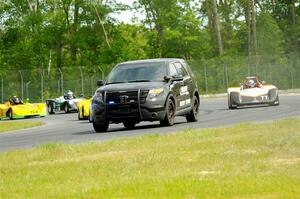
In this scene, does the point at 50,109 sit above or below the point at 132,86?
below

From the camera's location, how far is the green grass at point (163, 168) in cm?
898

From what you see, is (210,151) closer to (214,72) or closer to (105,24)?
(214,72)

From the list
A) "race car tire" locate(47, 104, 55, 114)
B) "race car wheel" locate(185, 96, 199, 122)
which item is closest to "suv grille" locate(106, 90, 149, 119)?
"race car wheel" locate(185, 96, 199, 122)

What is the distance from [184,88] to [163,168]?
13.1 meters

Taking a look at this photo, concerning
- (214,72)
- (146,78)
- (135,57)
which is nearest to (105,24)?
(135,57)

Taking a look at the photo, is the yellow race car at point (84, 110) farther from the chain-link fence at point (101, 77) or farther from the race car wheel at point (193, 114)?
the chain-link fence at point (101, 77)

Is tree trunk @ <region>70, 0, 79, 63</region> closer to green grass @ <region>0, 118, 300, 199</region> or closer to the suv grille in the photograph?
the suv grille

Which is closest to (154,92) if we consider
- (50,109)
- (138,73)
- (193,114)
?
(138,73)

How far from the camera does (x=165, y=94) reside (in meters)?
22.5

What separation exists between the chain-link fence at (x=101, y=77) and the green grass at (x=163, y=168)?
1755 inches

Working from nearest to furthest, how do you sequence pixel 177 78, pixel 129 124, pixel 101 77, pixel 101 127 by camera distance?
pixel 101 127 → pixel 177 78 → pixel 129 124 → pixel 101 77

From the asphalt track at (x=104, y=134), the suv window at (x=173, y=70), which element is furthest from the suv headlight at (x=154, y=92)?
the suv window at (x=173, y=70)

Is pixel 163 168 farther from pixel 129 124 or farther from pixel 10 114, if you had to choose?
pixel 10 114

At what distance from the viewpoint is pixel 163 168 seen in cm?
1116
